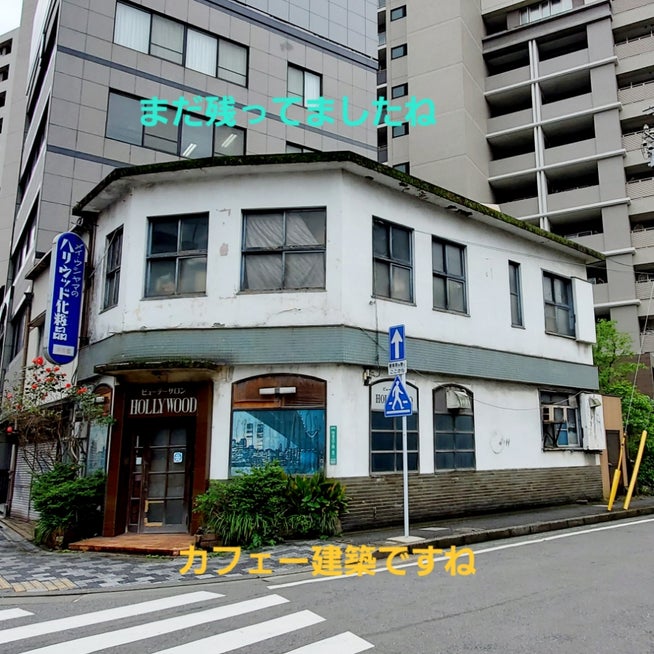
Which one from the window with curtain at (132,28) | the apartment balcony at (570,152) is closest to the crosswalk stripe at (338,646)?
the window with curtain at (132,28)

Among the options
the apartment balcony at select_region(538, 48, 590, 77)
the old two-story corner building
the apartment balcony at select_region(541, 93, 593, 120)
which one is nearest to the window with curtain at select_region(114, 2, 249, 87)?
the old two-story corner building

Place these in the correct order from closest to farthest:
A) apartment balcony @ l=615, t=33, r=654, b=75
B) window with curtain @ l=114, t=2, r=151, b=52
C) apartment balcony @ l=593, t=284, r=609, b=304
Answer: window with curtain @ l=114, t=2, r=151, b=52, apartment balcony @ l=593, t=284, r=609, b=304, apartment balcony @ l=615, t=33, r=654, b=75

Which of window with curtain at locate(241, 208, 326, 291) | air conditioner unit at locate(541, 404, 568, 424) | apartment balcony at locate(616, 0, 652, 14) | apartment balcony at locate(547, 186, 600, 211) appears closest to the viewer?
window with curtain at locate(241, 208, 326, 291)

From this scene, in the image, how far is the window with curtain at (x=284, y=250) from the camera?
1201cm

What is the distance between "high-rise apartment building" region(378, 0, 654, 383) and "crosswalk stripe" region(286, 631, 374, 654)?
104 feet

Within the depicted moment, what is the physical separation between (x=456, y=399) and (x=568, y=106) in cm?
3028

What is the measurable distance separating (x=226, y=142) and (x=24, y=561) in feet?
56.1

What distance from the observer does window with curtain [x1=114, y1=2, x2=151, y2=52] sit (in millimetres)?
21609

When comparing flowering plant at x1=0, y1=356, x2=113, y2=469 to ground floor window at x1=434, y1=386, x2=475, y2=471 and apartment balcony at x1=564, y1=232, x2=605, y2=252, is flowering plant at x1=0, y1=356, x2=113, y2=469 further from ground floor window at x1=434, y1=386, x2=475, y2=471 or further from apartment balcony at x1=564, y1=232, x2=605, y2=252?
apartment balcony at x1=564, y1=232, x2=605, y2=252

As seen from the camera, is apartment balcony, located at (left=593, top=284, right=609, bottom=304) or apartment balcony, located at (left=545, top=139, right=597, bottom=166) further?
apartment balcony, located at (left=545, top=139, right=597, bottom=166)

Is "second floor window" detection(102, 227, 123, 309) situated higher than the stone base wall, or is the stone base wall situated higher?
"second floor window" detection(102, 227, 123, 309)

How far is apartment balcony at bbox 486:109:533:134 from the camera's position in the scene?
3861cm

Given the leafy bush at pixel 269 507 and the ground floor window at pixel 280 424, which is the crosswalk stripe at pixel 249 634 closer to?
the leafy bush at pixel 269 507

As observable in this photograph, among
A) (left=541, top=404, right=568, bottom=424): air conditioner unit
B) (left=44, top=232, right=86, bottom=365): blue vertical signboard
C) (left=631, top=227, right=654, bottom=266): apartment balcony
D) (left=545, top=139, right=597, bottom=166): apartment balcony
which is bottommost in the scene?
(left=541, top=404, right=568, bottom=424): air conditioner unit
